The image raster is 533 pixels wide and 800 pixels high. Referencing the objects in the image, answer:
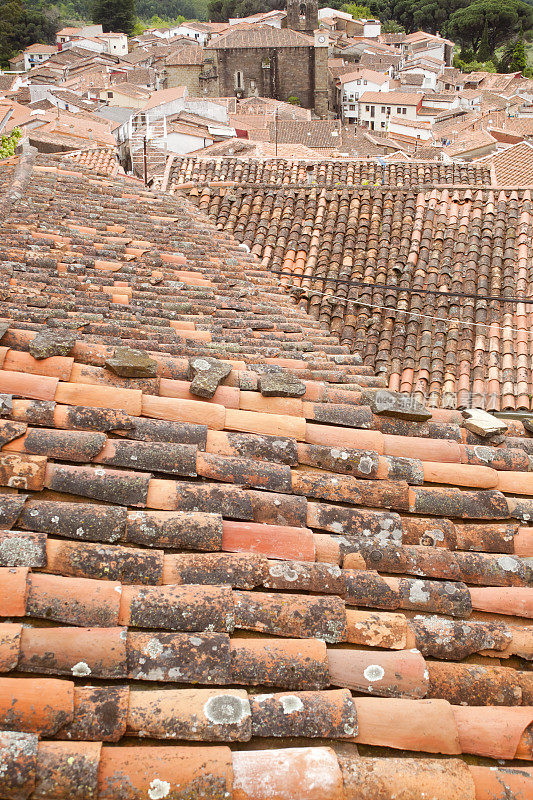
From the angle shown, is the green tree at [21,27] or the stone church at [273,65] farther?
the green tree at [21,27]

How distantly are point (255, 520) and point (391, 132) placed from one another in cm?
5401

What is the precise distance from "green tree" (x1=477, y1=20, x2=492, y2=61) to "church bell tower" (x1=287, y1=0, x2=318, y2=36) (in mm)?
26006

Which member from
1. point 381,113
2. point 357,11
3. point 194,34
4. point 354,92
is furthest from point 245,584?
point 357,11

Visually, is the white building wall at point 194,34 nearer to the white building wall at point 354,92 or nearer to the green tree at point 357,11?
the green tree at point 357,11

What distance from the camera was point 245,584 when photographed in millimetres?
2762

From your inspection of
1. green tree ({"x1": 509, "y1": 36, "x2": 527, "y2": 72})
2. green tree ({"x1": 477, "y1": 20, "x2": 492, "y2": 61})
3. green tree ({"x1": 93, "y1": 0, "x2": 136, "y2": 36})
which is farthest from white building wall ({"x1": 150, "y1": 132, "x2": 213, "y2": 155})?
green tree ({"x1": 93, "y1": 0, "x2": 136, "y2": 36})

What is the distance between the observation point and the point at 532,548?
3.43m

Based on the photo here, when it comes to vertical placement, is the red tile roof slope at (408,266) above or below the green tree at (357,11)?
above

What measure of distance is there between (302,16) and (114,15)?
1307 inches

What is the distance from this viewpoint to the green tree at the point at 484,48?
7981cm

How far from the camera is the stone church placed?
54875mm

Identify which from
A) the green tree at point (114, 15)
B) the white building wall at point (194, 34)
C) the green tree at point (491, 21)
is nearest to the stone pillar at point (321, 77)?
the white building wall at point (194, 34)

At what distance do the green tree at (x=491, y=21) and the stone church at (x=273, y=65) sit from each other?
113 feet

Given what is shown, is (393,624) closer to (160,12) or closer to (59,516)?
(59,516)
